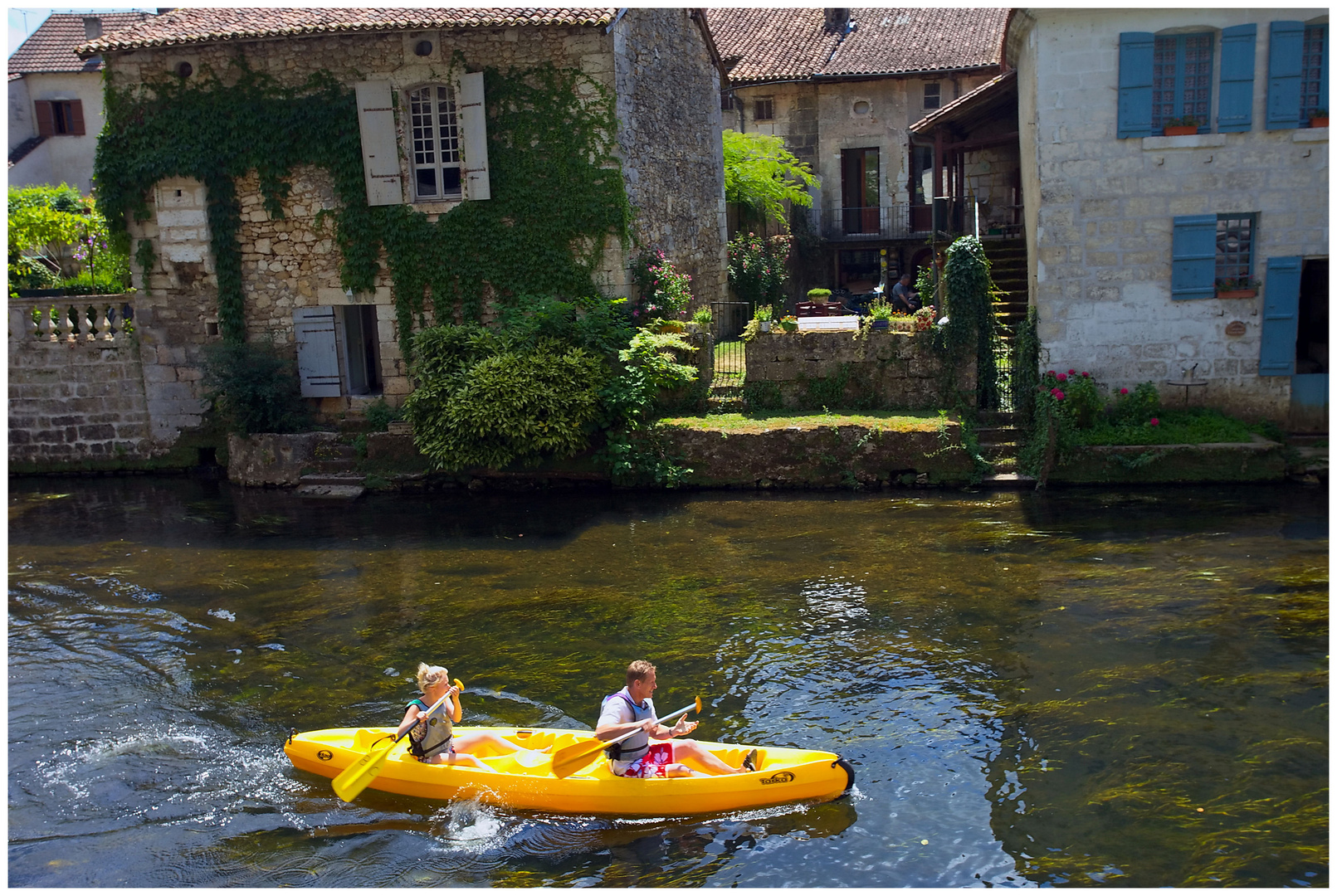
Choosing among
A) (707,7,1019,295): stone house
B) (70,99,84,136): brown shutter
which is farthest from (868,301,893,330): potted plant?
(70,99,84,136): brown shutter

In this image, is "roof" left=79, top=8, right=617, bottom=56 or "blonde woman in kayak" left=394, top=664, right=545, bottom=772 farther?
"roof" left=79, top=8, right=617, bottom=56

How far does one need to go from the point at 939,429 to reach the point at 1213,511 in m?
3.18

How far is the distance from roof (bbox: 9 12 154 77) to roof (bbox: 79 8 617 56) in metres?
11.7

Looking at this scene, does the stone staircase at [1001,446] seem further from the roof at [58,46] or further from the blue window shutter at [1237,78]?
the roof at [58,46]

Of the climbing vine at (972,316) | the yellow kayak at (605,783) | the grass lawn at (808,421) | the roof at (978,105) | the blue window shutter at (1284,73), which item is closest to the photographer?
the yellow kayak at (605,783)

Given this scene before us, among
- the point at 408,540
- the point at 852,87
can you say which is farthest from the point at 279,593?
the point at 852,87

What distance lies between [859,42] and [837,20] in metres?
1.49

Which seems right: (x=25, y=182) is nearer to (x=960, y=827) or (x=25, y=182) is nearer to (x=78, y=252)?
(x=78, y=252)

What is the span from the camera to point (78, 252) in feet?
65.0

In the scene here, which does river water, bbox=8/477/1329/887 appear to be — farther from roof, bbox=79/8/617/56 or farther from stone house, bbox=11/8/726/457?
roof, bbox=79/8/617/56

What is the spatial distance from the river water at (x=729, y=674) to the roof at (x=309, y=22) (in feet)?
21.1

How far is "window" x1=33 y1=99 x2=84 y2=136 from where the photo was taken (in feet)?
84.8

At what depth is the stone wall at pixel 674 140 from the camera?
1537 cm

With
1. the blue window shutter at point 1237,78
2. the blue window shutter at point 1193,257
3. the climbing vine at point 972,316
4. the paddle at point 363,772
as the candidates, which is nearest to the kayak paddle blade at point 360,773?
the paddle at point 363,772
